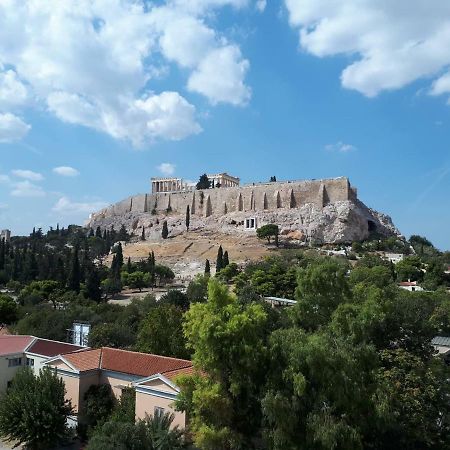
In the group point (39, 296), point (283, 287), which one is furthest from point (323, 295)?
point (39, 296)

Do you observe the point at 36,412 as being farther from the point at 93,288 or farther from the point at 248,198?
the point at 248,198

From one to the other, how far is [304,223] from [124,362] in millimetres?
64473

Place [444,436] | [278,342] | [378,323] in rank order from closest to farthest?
[278,342] → [444,436] → [378,323]

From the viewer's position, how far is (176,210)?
99.9 meters

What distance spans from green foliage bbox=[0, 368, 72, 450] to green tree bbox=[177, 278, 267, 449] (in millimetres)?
6053

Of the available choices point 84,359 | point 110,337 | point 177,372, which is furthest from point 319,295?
point 110,337

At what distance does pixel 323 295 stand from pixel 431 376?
414cm

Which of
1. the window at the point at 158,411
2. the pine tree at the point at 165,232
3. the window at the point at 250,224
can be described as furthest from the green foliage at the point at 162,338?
the pine tree at the point at 165,232

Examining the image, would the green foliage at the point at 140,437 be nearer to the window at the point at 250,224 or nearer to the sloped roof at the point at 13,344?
the sloped roof at the point at 13,344

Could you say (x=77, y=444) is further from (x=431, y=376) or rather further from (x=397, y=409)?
(x=431, y=376)

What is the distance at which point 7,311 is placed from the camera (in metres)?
36.6

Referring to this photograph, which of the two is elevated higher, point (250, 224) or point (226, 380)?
point (250, 224)

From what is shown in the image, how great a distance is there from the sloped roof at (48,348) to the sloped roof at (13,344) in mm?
348

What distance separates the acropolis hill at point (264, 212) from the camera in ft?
254
